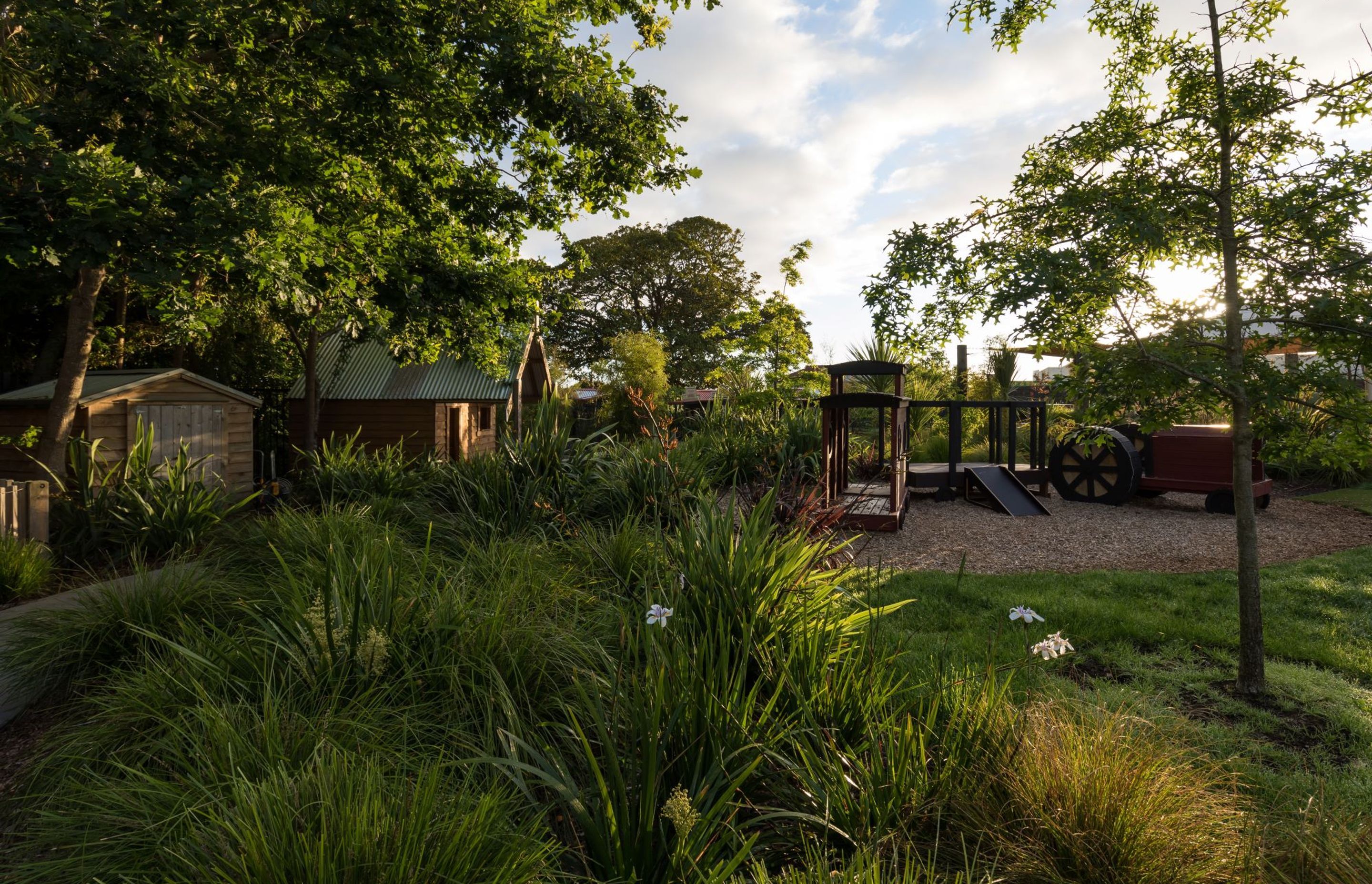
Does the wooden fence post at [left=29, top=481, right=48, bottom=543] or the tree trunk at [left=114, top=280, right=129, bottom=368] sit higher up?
the tree trunk at [left=114, top=280, right=129, bottom=368]

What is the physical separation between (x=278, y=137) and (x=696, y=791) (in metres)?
8.40

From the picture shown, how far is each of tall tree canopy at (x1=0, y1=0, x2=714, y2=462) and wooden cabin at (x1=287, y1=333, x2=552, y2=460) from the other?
6.76 meters

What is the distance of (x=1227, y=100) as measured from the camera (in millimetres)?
3885

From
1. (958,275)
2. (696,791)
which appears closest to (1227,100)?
(958,275)

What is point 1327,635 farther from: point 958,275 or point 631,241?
point 631,241

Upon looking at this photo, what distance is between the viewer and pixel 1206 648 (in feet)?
15.7

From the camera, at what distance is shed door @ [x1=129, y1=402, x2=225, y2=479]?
10180 mm

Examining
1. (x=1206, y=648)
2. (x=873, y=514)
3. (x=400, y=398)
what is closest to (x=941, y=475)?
(x=873, y=514)

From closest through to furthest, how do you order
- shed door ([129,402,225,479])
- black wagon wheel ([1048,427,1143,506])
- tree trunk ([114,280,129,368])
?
shed door ([129,402,225,479]) < black wagon wheel ([1048,427,1143,506]) < tree trunk ([114,280,129,368])

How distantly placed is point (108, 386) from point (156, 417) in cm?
68

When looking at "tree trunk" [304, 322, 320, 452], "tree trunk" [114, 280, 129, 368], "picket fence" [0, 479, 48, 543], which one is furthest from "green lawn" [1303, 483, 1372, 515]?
"tree trunk" [114, 280, 129, 368]

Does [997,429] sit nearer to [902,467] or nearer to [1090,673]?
[902,467]

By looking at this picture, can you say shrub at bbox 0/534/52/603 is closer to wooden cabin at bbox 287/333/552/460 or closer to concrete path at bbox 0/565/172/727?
concrete path at bbox 0/565/172/727

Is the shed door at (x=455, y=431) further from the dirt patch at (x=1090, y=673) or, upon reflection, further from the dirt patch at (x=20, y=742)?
the dirt patch at (x=1090, y=673)
